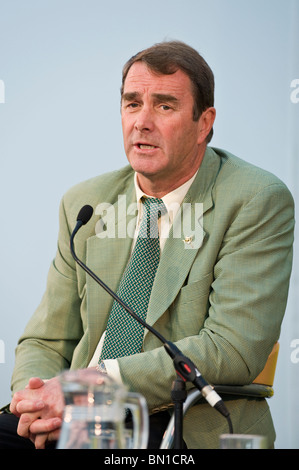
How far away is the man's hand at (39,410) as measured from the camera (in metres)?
2.01

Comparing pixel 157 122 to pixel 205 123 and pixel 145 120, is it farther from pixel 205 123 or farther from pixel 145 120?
pixel 205 123

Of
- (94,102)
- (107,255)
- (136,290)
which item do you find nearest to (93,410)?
(136,290)

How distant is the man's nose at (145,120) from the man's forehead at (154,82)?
7cm

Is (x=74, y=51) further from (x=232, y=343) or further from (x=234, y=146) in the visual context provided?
(x=232, y=343)

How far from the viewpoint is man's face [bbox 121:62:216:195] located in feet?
7.99

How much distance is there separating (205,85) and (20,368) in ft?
3.87

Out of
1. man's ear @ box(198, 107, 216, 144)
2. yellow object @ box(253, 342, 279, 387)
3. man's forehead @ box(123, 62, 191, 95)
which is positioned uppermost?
man's forehead @ box(123, 62, 191, 95)

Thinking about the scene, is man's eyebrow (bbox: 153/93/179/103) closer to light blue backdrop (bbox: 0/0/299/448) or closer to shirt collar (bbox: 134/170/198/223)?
shirt collar (bbox: 134/170/198/223)

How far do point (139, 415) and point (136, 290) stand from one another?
1.29 meters

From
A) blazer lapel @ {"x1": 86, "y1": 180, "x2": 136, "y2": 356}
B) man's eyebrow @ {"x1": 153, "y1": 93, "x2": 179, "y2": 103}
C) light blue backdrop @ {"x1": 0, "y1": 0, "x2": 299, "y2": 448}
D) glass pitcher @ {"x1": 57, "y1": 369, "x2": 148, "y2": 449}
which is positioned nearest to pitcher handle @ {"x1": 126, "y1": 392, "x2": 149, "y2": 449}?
glass pitcher @ {"x1": 57, "y1": 369, "x2": 148, "y2": 449}

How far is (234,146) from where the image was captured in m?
3.28

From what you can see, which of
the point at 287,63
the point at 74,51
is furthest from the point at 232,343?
the point at 74,51

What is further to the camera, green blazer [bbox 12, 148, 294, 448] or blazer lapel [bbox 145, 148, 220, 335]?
blazer lapel [bbox 145, 148, 220, 335]

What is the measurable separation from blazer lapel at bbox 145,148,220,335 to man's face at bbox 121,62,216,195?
0.10 m
